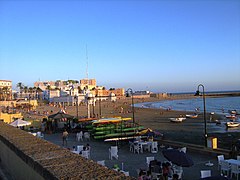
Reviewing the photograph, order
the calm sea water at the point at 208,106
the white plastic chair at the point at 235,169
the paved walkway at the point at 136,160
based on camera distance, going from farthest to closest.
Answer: the calm sea water at the point at 208,106 → the paved walkway at the point at 136,160 → the white plastic chair at the point at 235,169

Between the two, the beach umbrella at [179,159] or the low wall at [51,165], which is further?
the beach umbrella at [179,159]

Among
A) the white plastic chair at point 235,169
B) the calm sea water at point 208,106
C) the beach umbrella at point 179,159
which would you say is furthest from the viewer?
the calm sea water at point 208,106

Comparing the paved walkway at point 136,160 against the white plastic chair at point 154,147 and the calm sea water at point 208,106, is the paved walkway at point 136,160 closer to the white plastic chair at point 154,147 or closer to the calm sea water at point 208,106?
the white plastic chair at point 154,147

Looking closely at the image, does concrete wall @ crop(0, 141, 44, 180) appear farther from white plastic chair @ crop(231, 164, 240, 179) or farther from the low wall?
white plastic chair @ crop(231, 164, 240, 179)

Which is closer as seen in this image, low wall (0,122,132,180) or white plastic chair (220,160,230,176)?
low wall (0,122,132,180)

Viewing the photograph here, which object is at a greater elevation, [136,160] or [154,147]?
[154,147]

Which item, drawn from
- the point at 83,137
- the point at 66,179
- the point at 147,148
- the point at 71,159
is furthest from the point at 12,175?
the point at 83,137

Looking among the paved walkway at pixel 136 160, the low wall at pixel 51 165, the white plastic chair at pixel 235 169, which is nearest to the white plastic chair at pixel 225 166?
the white plastic chair at pixel 235 169

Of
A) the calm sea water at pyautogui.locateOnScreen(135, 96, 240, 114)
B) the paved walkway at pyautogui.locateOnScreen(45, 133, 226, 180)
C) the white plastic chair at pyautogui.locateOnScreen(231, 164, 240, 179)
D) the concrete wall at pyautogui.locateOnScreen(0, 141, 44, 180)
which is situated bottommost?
the calm sea water at pyautogui.locateOnScreen(135, 96, 240, 114)

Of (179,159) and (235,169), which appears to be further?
(235,169)

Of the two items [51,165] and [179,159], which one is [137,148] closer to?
[179,159]

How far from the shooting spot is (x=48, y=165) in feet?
10.6

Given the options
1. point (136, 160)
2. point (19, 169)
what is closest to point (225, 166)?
point (136, 160)

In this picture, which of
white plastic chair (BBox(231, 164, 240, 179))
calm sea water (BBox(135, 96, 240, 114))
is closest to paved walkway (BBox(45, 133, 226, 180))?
white plastic chair (BBox(231, 164, 240, 179))
